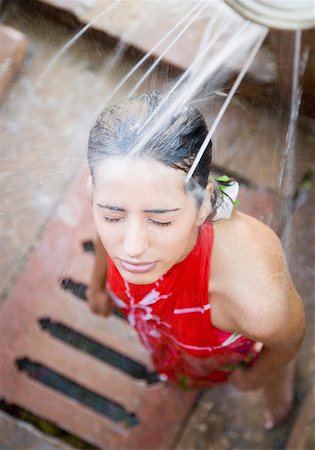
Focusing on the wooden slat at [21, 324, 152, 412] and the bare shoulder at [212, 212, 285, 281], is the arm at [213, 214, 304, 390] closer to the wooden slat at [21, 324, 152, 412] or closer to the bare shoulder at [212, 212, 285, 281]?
the bare shoulder at [212, 212, 285, 281]

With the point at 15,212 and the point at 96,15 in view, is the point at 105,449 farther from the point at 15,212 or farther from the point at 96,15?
the point at 96,15

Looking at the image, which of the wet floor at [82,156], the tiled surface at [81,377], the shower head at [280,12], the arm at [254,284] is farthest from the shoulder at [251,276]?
the tiled surface at [81,377]

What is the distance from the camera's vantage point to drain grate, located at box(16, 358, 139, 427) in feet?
4.85

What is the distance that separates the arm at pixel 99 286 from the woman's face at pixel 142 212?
27cm

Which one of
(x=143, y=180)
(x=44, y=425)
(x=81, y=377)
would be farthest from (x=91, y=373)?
(x=143, y=180)

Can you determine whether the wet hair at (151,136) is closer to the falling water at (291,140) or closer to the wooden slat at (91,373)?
the falling water at (291,140)

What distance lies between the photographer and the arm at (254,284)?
947 mm

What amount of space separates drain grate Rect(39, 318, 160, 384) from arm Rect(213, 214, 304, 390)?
0.49 metres

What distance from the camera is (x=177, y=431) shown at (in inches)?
58.2

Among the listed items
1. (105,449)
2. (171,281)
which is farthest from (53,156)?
(105,449)

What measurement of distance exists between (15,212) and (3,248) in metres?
0.19

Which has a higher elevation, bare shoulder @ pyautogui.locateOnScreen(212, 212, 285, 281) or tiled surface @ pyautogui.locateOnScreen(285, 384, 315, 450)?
bare shoulder @ pyautogui.locateOnScreen(212, 212, 285, 281)

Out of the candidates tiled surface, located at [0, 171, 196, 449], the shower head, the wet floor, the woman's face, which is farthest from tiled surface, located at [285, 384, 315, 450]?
the shower head

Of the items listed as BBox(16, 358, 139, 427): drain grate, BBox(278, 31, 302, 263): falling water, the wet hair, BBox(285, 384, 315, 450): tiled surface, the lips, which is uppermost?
BBox(278, 31, 302, 263): falling water
